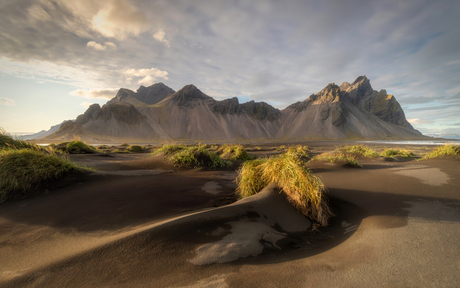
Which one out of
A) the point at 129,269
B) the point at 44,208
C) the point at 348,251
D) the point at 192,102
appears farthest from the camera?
the point at 192,102

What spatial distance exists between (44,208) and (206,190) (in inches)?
159

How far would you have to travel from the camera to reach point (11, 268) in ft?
7.50

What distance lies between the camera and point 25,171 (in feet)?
16.8

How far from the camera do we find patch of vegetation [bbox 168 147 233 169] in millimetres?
10039

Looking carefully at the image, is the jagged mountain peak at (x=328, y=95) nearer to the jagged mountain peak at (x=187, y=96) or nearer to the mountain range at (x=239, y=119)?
the mountain range at (x=239, y=119)

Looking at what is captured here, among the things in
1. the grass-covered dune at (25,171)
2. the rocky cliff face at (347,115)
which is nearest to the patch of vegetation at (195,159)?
the grass-covered dune at (25,171)

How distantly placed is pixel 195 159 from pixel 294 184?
6.92 m

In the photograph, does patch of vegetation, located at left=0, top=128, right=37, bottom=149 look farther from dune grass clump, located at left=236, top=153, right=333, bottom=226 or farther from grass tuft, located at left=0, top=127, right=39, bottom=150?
dune grass clump, located at left=236, top=153, right=333, bottom=226

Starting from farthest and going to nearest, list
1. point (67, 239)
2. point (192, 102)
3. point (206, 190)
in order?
point (192, 102) → point (206, 190) → point (67, 239)

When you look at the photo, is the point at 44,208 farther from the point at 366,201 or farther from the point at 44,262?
the point at 366,201

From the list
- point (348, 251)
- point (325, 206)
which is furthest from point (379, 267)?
point (325, 206)

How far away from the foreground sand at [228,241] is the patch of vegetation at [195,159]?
15.8 ft

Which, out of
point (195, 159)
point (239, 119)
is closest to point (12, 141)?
point (195, 159)

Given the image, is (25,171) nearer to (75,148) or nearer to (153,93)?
(75,148)
